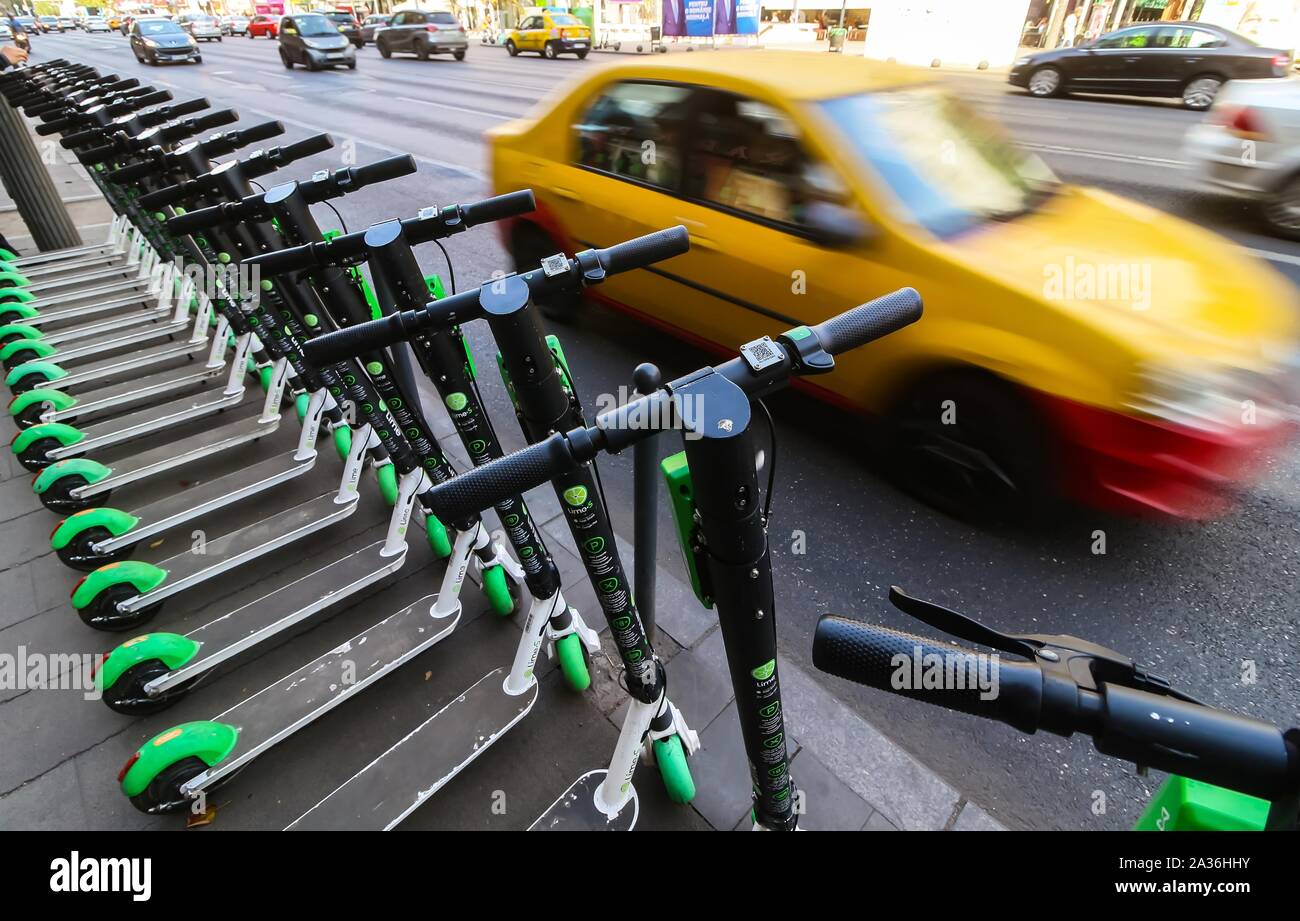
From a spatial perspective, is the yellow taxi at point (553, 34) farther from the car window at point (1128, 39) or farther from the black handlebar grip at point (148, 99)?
the black handlebar grip at point (148, 99)

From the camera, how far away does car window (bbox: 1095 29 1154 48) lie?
41.7 feet

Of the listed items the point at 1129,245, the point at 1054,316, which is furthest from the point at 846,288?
the point at 1129,245

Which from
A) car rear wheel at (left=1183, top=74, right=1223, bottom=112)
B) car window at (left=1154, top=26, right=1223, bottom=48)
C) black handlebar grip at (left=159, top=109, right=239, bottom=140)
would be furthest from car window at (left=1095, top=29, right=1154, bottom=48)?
black handlebar grip at (left=159, top=109, right=239, bottom=140)

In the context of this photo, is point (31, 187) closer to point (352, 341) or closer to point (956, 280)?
point (352, 341)

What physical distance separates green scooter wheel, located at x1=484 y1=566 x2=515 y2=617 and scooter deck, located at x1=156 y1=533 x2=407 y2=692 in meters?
0.46

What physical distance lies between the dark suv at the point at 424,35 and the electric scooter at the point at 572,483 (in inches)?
1059

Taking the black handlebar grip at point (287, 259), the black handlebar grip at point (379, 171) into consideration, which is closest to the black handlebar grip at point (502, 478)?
the black handlebar grip at point (287, 259)

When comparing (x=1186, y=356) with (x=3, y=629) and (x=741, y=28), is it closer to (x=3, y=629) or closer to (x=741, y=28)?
(x=3, y=629)

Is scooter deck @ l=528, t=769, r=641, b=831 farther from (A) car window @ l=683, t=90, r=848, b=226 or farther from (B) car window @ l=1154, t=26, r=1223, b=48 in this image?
(B) car window @ l=1154, t=26, r=1223, b=48

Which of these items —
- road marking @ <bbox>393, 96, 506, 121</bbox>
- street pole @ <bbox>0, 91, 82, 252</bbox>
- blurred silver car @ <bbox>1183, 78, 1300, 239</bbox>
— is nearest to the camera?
street pole @ <bbox>0, 91, 82, 252</bbox>

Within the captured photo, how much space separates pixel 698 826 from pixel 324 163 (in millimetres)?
11208

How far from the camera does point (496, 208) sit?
2084mm

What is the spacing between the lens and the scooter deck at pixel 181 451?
10.7 feet

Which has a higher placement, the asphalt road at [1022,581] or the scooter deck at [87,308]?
the scooter deck at [87,308]
